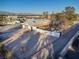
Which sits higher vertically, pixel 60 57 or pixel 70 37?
pixel 70 37

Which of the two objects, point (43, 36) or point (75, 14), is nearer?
point (43, 36)

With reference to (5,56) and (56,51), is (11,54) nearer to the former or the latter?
(5,56)

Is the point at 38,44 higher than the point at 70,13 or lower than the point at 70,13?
higher

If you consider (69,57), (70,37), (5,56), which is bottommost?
(5,56)

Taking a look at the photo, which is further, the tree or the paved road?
the tree

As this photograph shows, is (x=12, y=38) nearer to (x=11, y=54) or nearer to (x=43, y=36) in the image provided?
(x=11, y=54)

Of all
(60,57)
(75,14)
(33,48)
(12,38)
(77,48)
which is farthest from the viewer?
(75,14)

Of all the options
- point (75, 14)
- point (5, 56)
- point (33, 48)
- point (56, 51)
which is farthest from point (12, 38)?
point (75, 14)

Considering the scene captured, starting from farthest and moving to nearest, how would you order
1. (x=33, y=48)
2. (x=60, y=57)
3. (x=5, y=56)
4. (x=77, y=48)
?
(x=5, y=56), (x=33, y=48), (x=77, y=48), (x=60, y=57)

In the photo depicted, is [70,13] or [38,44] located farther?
[70,13]

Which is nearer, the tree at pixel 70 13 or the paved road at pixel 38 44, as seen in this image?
the paved road at pixel 38 44
